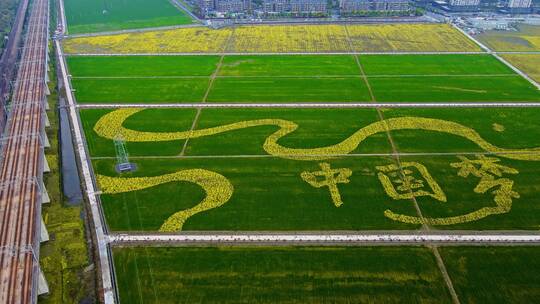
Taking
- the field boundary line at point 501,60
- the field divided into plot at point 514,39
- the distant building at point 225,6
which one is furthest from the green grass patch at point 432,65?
the distant building at point 225,6

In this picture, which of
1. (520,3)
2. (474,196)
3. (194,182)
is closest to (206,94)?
(194,182)

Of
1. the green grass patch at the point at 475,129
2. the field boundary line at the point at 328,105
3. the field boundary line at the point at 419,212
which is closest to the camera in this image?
the field boundary line at the point at 419,212

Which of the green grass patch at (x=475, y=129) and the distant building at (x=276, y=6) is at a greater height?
the distant building at (x=276, y=6)

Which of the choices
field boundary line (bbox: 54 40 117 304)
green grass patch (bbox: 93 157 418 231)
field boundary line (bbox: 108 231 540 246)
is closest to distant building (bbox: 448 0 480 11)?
green grass patch (bbox: 93 157 418 231)

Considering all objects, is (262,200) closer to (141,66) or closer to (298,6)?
(141,66)

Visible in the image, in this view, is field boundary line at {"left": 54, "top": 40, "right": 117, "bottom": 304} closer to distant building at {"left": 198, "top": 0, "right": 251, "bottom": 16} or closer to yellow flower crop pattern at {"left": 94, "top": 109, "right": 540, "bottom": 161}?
yellow flower crop pattern at {"left": 94, "top": 109, "right": 540, "bottom": 161}

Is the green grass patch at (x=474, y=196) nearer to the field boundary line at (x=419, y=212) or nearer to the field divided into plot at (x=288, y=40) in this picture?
the field boundary line at (x=419, y=212)
